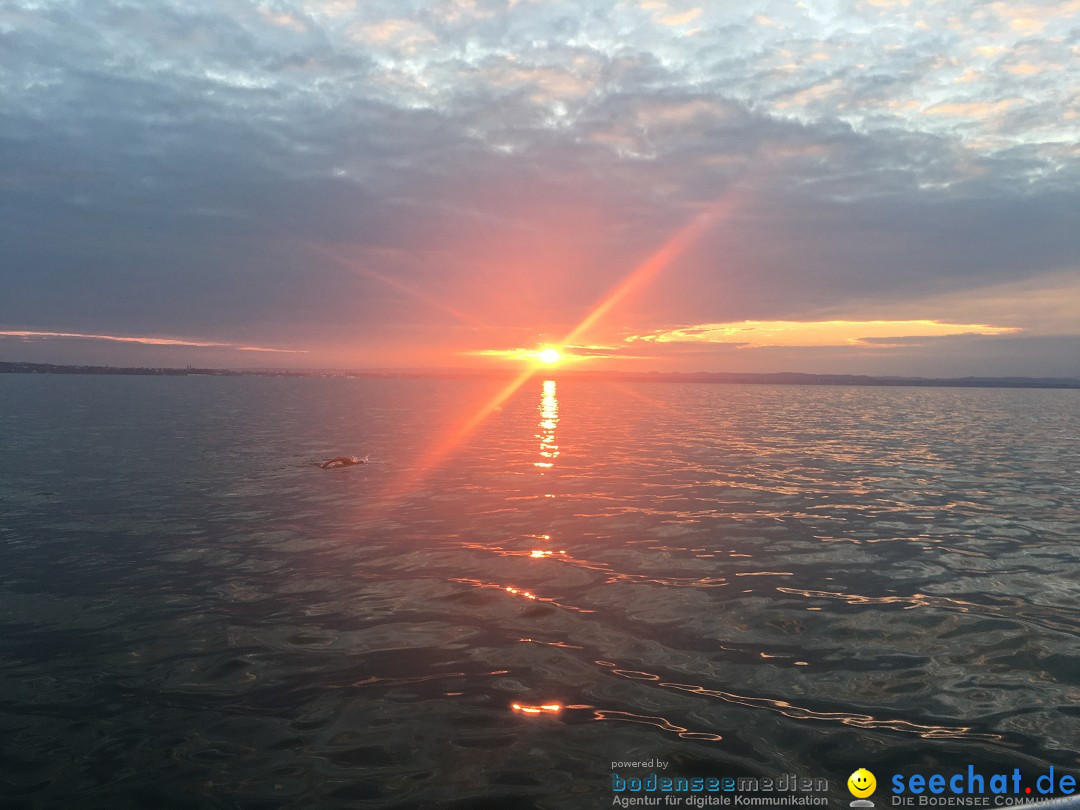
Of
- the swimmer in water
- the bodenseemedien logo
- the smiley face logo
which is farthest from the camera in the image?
the swimmer in water

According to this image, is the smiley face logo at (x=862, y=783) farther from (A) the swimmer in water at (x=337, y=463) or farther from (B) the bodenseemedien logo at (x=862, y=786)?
(A) the swimmer in water at (x=337, y=463)

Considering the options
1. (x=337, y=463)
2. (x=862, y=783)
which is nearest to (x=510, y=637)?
(x=862, y=783)

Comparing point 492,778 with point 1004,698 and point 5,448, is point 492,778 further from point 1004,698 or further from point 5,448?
point 5,448

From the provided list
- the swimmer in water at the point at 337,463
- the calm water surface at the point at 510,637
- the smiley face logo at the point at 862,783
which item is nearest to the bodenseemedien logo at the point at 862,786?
the smiley face logo at the point at 862,783

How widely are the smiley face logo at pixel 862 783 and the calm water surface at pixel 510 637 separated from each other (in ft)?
0.51

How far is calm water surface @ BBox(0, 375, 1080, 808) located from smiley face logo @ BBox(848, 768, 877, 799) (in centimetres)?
16

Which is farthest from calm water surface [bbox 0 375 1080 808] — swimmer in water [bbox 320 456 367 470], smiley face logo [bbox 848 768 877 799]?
swimmer in water [bbox 320 456 367 470]

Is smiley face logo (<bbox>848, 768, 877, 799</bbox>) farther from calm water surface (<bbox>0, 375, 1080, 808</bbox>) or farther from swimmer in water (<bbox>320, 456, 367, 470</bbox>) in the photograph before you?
swimmer in water (<bbox>320, 456, 367, 470</bbox>)

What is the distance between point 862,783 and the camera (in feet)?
24.1

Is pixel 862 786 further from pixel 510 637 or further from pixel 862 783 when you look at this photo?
pixel 510 637

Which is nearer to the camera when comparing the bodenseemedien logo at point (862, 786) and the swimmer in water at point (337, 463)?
the bodenseemedien logo at point (862, 786)

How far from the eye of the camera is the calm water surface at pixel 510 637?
7750 mm

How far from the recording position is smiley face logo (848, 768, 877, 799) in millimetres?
7215

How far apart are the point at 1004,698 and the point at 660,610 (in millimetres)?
5469
